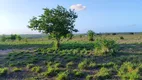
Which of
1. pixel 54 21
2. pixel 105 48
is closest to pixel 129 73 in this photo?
pixel 105 48

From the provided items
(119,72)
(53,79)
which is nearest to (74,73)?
(53,79)

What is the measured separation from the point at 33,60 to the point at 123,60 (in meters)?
6.34

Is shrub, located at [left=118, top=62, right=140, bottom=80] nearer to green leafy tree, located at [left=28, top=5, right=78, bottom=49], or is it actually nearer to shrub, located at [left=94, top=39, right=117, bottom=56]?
shrub, located at [left=94, top=39, right=117, bottom=56]

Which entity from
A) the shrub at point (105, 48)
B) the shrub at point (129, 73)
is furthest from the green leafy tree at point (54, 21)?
the shrub at point (129, 73)

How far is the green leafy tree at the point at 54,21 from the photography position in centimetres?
2383

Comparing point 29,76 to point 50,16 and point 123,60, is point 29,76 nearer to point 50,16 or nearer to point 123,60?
point 123,60

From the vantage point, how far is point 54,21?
77.9 ft

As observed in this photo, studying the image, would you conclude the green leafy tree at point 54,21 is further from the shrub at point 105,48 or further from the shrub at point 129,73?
the shrub at point 129,73

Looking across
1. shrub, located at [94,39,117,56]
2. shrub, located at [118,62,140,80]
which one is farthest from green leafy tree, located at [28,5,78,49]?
shrub, located at [118,62,140,80]

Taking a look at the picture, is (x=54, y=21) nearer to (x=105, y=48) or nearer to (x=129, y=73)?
(x=105, y=48)

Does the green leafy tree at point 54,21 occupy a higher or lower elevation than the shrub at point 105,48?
higher

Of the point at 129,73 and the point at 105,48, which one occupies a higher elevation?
the point at 105,48

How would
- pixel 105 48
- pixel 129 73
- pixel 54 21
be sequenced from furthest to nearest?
pixel 54 21 < pixel 105 48 < pixel 129 73

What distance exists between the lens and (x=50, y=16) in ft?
78.6
